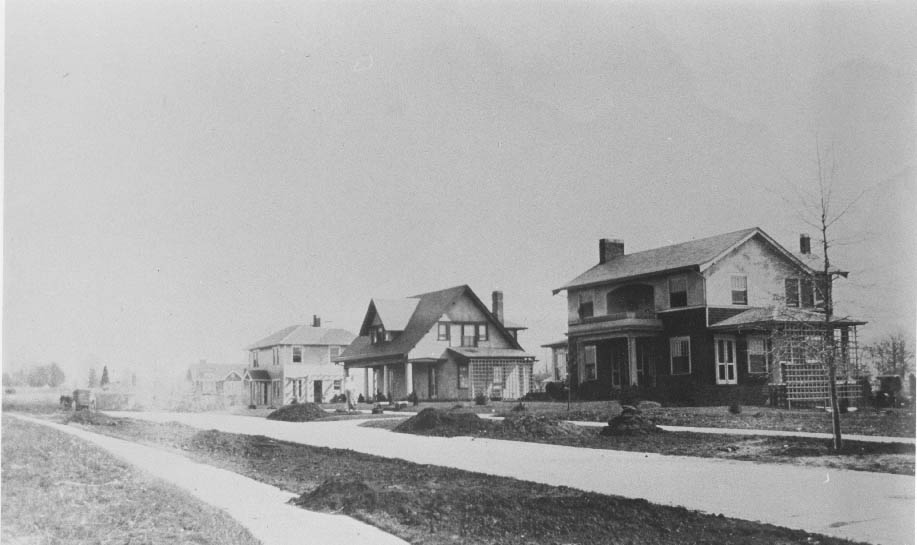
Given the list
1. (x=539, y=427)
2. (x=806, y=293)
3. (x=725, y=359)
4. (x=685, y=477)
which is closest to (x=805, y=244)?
(x=806, y=293)

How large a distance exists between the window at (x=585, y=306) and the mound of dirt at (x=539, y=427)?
2.30 m

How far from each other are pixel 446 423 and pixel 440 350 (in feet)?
8.14

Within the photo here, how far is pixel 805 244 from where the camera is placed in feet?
41.3

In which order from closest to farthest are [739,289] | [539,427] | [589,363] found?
[739,289], [539,427], [589,363]

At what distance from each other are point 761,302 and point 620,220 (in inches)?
113

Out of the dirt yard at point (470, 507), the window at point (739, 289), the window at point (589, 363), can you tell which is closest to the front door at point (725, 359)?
the window at point (739, 289)

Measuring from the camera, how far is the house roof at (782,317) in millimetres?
12742

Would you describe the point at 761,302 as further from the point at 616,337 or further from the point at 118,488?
the point at 118,488

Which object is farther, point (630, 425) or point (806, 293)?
point (630, 425)

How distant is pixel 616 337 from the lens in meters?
15.8

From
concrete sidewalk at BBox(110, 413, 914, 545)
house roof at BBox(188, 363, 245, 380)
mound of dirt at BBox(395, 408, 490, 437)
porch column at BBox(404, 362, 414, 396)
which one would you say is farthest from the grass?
mound of dirt at BBox(395, 408, 490, 437)

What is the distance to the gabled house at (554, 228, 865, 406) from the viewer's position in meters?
13.0

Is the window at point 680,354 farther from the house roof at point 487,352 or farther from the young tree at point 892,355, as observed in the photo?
the young tree at point 892,355

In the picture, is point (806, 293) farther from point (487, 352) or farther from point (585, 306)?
point (487, 352)
